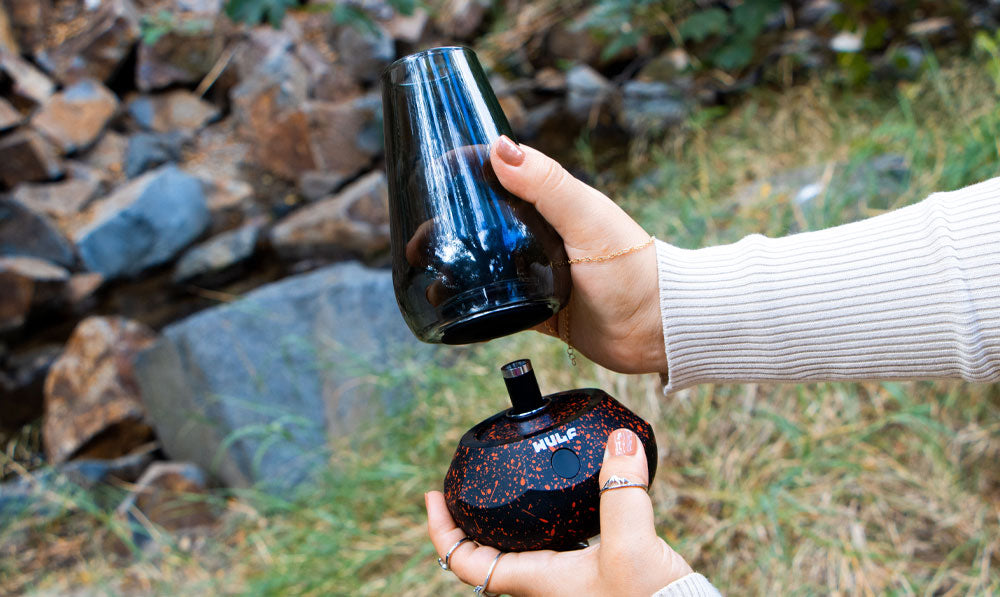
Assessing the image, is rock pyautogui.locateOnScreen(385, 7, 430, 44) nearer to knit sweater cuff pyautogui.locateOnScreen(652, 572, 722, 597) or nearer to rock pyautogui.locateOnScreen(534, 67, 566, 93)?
rock pyautogui.locateOnScreen(534, 67, 566, 93)

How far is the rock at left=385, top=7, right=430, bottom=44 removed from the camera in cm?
555

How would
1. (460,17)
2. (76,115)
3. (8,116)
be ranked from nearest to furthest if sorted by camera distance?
(8,116), (76,115), (460,17)

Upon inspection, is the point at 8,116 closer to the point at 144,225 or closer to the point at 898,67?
the point at 144,225

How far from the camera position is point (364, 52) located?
17.7ft

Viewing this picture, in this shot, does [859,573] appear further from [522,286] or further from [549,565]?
[522,286]

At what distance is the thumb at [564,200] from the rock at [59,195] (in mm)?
5062

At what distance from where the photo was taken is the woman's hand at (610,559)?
797 millimetres

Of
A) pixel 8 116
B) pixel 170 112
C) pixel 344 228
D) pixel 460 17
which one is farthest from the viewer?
pixel 170 112

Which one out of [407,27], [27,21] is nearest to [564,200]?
[407,27]

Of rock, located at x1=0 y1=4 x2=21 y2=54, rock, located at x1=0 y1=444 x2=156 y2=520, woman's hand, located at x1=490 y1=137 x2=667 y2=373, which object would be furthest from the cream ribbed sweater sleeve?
rock, located at x1=0 y1=4 x2=21 y2=54

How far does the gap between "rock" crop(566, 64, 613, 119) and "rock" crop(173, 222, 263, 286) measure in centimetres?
235

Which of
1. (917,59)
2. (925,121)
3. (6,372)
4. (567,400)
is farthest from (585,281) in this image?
(6,372)

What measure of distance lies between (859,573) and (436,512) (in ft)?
3.66

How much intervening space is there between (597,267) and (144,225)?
185 inches
